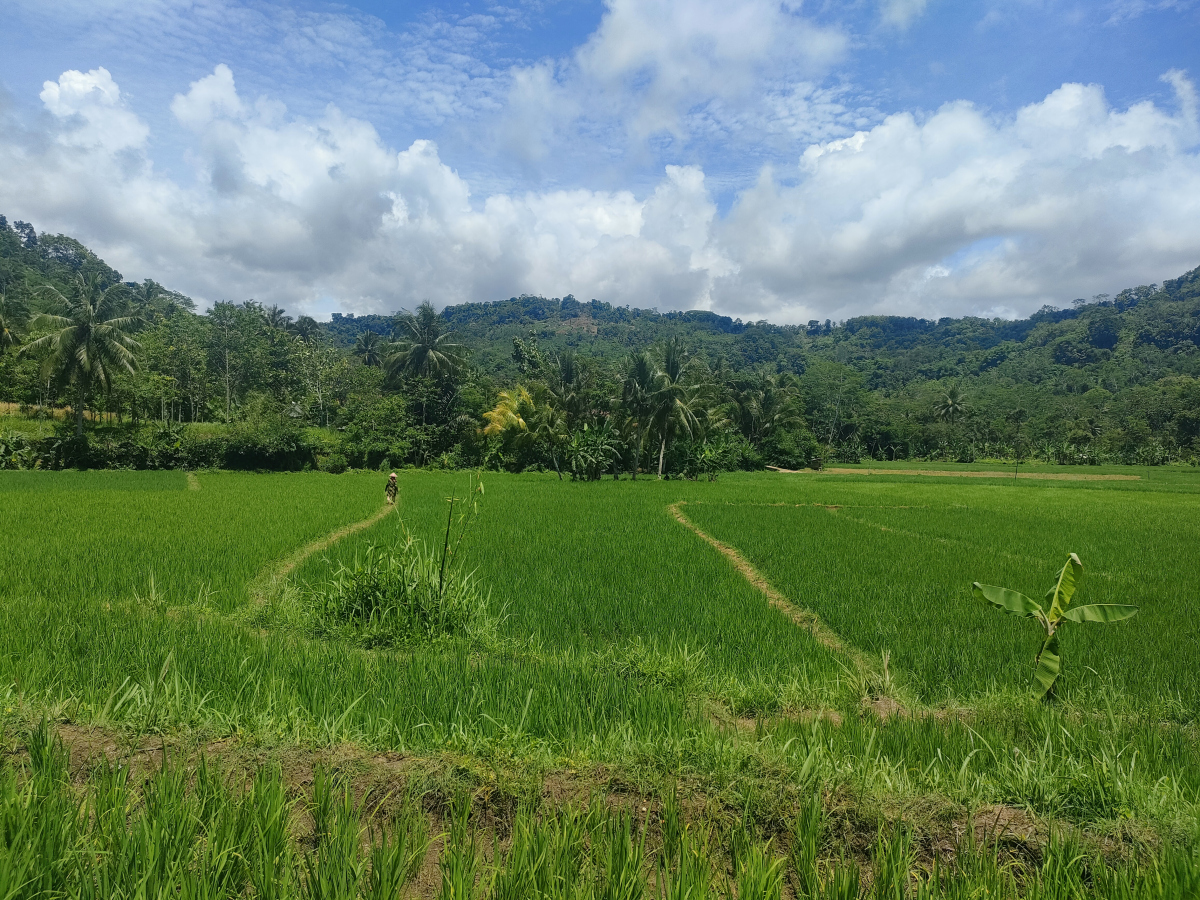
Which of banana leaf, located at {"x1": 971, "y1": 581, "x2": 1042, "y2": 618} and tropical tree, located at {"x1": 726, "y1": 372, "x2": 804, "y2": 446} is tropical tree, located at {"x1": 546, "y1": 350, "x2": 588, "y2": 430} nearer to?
tropical tree, located at {"x1": 726, "y1": 372, "x2": 804, "y2": 446}

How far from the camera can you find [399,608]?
196 inches

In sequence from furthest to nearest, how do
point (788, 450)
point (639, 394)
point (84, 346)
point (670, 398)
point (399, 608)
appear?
point (788, 450)
point (639, 394)
point (670, 398)
point (84, 346)
point (399, 608)

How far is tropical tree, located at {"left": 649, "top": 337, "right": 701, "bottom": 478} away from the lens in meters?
25.6

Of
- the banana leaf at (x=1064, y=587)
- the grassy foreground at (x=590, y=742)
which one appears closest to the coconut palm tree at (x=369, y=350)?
the grassy foreground at (x=590, y=742)

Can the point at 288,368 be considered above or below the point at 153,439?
above

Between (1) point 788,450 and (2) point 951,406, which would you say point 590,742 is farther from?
(2) point 951,406

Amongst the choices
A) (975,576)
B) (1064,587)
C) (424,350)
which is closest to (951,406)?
(424,350)

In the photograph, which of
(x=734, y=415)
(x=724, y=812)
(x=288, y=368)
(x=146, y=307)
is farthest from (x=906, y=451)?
(x=146, y=307)

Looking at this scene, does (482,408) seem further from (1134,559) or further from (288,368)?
(1134,559)

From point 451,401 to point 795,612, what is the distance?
31.3 m

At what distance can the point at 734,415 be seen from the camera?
44219mm

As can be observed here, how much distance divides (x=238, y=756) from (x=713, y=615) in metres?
4.29

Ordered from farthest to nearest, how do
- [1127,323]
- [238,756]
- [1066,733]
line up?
[1127,323]
[1066,733]
[238,756]

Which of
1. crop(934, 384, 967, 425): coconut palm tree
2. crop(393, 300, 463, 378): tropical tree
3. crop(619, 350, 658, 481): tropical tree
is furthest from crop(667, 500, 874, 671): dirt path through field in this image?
crop(934, 384, 967, 425): coconut palm tree
